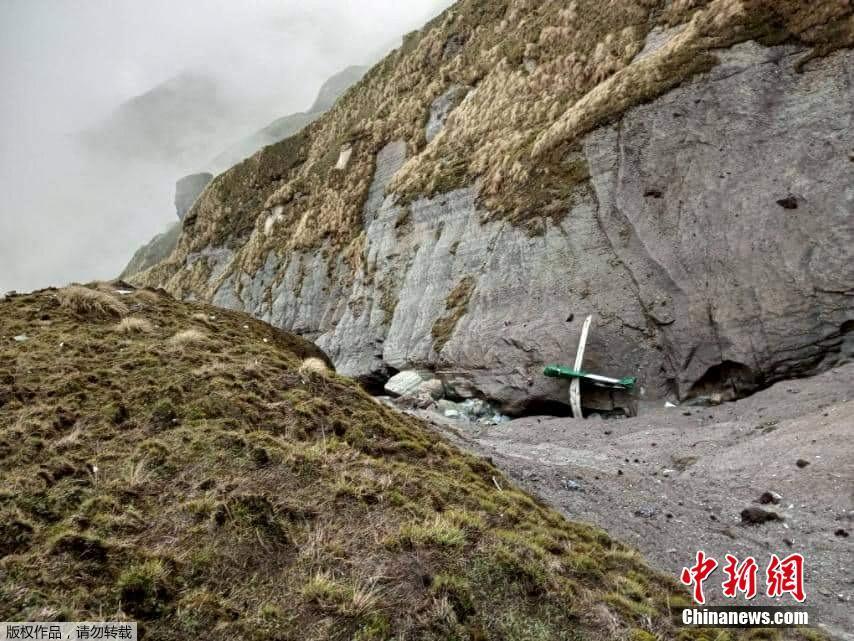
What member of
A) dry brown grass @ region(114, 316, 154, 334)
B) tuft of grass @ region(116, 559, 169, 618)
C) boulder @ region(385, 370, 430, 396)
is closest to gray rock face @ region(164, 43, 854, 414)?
boulder @ region(385, 370, 430, 396)

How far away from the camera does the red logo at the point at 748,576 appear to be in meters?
9.01

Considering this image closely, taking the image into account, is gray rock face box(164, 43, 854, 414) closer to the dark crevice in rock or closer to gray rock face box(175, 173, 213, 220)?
the dark crevice in rock

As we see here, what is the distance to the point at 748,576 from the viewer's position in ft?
31.0

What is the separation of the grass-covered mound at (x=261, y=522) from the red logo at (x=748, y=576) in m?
1.11

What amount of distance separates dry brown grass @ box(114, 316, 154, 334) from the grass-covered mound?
1436mm

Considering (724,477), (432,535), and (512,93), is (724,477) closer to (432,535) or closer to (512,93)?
(432,535)

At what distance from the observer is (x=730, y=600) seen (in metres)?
8.76

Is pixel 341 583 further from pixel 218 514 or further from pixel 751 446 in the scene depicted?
pixel 751 446

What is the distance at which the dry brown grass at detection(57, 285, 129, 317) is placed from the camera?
1502cm

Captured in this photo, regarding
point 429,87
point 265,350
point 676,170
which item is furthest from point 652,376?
point 429,87

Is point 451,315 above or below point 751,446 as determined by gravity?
above

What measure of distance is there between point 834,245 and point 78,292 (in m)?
25.5

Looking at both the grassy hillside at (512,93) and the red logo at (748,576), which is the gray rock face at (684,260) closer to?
the grassy hillside at (512,93)

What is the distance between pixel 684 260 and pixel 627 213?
369 cm
